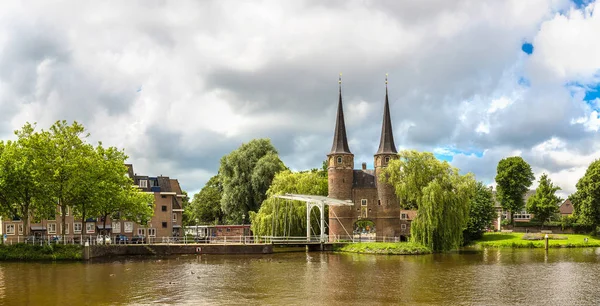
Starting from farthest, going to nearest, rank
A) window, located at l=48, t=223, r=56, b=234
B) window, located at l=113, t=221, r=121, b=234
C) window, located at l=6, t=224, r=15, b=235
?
window, located at l=113, t=221, r=121, b=234
window, located at l=48, t=223, r=56, b=234
window, located at l=6, t=224, r=15, b=235

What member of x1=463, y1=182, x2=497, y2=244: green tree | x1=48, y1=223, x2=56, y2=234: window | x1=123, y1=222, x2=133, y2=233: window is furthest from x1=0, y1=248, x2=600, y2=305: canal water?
x1=48, y1=223, x2=56, y2=234: window

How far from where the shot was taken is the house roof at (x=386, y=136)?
61469 mm

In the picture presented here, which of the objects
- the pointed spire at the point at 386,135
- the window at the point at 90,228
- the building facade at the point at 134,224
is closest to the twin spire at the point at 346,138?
the pointed spire at the point at 386,135

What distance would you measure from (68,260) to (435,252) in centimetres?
3058

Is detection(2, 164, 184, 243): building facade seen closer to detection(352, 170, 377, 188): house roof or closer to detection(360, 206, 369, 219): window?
detection(352, 170, 377, 188): house roof

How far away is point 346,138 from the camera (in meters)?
61.3

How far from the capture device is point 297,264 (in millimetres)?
41312

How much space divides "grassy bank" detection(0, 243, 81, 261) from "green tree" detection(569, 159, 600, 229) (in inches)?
2191

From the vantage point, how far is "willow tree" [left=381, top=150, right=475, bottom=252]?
49.8 metres

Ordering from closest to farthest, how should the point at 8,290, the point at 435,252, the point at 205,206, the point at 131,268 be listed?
the point at 8,290, the point at 131,268, the point at 435,252, the point at 205,206

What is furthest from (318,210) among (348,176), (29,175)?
(29,175)

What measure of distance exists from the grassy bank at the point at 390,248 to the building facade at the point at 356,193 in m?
6.81

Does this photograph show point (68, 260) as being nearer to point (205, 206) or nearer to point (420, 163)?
point (420, 163)

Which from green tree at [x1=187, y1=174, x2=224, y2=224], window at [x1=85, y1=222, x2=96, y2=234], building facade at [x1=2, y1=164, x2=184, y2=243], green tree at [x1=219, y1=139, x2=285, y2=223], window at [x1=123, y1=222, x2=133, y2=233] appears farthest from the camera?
green tree at [x1=187, y1=174, x2=224, y2=224]
